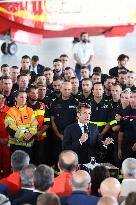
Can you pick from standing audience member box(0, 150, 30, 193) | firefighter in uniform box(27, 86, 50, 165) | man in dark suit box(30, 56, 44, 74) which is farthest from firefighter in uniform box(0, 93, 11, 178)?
man in dark suit box(30, 56, 44, 74)

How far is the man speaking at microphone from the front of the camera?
21.6ft

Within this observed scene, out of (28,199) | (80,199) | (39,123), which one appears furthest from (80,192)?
(39,123)

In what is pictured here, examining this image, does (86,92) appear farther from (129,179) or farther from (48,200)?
(48,200)

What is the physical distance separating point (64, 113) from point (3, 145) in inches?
38.7

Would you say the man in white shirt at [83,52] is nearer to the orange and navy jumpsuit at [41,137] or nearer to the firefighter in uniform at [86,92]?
the firefighter in uniform at [86,92]

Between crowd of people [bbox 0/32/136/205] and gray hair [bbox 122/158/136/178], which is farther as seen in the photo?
crowd of people [bbox 0/32/136/205]

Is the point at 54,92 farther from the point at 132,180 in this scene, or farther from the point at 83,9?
the point at 83,9

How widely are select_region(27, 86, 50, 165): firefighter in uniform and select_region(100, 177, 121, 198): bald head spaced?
9.72 ft

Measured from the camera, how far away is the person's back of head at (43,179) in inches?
177

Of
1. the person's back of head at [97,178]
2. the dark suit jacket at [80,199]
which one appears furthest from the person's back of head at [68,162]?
the dark suit jacket at [80,199]

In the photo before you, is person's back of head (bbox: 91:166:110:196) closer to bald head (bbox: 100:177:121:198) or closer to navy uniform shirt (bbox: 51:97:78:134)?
bald head (bbox: 100:177:121:198)

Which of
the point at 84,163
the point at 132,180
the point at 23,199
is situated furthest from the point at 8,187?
the point at 84,163

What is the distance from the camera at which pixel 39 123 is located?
7.36 m

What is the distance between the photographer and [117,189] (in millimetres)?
4480
